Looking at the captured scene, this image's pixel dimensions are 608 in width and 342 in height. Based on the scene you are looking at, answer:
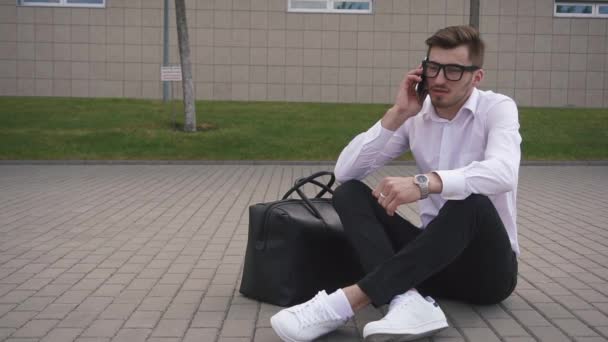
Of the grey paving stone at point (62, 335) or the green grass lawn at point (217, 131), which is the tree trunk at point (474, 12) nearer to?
the green grass lawn at point (217, 131)

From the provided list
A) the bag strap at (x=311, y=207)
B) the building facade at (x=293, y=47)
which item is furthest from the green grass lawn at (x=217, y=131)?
the bag strap at (x=311, y=207)

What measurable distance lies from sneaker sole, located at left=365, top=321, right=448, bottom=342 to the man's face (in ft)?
3.53

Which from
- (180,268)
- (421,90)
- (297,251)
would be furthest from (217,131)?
(421,90)

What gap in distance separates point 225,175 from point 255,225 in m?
8.41

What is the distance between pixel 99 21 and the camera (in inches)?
981

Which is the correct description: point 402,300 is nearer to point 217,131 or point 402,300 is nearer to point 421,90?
point 421,90

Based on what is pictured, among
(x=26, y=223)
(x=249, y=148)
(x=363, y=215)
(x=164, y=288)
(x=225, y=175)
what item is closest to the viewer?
(x=363, y=215)

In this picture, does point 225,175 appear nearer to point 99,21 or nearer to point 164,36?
point 164,36

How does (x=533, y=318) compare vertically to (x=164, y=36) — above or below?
below

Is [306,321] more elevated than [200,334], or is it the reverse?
[306,321]

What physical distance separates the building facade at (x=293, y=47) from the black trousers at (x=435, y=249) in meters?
22.0

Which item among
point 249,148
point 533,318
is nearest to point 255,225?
point 533,318

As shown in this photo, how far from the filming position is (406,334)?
328cm

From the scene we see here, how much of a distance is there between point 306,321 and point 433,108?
1.31 m
